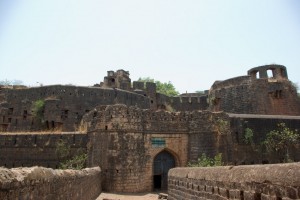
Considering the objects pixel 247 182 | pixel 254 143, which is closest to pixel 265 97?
pixel 254 143

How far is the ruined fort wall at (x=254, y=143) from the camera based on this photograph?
1891 cm

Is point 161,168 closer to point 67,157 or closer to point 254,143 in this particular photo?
point 67,157

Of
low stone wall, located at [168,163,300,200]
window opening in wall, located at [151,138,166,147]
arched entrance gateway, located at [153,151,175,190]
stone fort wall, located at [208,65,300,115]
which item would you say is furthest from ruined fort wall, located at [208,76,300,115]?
low stone wall, located at [168,163,300,200]

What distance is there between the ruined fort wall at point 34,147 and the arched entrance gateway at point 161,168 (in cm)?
460

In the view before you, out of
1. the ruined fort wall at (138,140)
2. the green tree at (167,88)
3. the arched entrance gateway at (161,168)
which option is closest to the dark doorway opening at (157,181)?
the arched entrance gateway at (161,168)

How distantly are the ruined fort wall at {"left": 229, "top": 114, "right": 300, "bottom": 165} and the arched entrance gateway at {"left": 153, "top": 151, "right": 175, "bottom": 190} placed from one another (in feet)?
14.2

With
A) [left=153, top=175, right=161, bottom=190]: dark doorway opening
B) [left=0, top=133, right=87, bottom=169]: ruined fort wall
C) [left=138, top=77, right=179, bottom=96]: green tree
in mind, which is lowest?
[left=153, top=175, right=161, bottom=190]: dark doorway opening

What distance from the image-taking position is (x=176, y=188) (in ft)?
31.4

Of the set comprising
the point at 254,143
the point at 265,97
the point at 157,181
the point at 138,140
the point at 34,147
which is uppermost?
the point at 265,97

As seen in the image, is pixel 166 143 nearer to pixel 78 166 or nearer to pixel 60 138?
pixel 78 166

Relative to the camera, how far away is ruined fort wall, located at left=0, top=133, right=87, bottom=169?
60.0 ft

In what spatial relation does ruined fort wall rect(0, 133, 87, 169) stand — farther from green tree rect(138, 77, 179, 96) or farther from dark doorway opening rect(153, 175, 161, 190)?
green tree rect(138, 77, 179, 96)

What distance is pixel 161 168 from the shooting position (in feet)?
57.3

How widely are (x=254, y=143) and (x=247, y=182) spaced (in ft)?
53.0
